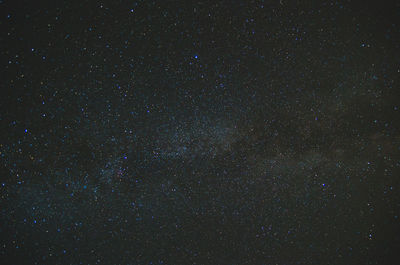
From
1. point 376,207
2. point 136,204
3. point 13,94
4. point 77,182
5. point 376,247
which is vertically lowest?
point 376,247

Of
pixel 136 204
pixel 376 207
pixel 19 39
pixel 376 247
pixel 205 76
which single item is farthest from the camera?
pixel 376 247

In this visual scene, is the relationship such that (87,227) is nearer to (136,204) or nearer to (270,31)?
(136,204)

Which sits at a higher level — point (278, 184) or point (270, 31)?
point (270, 31)

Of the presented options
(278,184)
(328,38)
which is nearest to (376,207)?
(278,184)

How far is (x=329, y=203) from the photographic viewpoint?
48.8 inches

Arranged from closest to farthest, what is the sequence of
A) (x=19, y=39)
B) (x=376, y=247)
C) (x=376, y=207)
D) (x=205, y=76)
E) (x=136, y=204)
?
(x=19, y=39)
(x=205, y=76)
(x=136, y=204)
(x=376, y=207)
(x=376, y=247)

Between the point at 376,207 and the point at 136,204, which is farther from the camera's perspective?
the point at 376,207

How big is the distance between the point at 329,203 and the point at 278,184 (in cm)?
40

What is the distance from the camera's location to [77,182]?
1056mm

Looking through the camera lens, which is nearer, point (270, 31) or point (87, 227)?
point (270, 31)

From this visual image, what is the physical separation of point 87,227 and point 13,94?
84 centimetres

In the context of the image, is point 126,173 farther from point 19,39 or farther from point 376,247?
point 376,247

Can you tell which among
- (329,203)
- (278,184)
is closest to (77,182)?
(278,184)

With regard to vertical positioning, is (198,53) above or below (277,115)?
above
